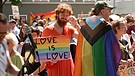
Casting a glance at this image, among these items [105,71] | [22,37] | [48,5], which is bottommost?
[48,5]

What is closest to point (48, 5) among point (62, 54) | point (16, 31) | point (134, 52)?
Result: point (16, 31)

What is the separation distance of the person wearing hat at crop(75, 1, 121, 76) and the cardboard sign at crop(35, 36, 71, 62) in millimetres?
840

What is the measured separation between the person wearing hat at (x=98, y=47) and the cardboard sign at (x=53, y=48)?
2.76 feet

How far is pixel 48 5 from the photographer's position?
46.2m

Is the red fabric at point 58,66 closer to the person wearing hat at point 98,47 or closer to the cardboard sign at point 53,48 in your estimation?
the cardboard sign at point 53,48

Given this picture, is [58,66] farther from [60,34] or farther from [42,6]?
[42,6]

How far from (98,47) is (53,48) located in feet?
4.42

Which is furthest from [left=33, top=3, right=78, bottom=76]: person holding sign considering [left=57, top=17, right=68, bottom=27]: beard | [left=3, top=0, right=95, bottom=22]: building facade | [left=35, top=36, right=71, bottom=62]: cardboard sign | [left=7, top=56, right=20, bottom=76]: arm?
[left=3, top=0, right=95, bottom=22]: building facade

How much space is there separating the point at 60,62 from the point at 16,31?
7.91 meters

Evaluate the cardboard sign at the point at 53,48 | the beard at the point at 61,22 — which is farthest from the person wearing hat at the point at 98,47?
the beard at the point at 61,22

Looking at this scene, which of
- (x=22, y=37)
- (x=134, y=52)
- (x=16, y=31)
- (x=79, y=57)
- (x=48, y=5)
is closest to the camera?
(x=79, y=57)

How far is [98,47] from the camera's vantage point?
17.7 feet

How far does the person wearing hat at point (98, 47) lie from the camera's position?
532cm

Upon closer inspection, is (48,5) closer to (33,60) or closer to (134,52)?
(134,52)
